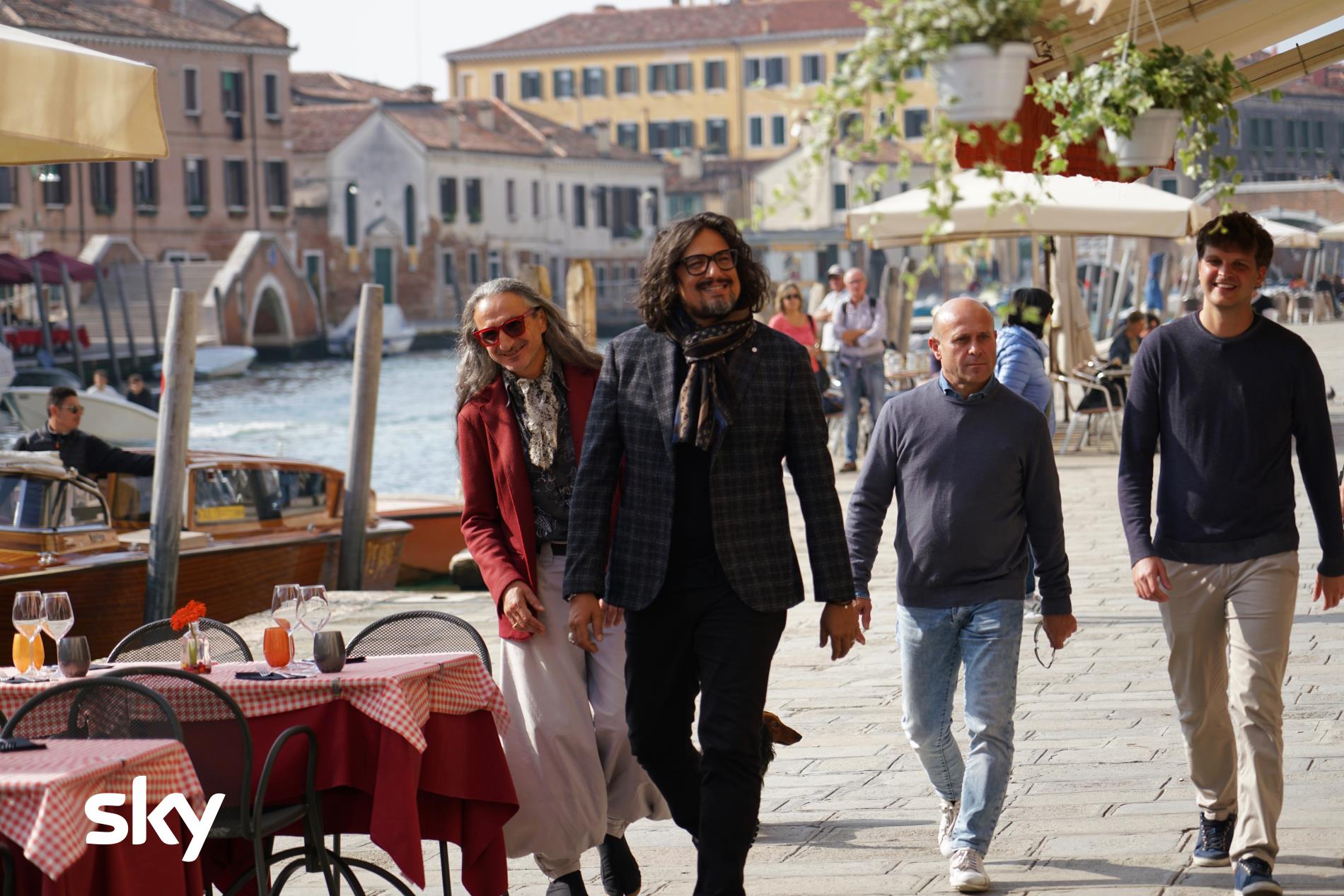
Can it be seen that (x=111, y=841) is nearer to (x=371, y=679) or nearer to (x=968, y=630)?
(x=371, y=679)

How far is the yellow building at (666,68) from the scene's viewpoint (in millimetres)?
90438

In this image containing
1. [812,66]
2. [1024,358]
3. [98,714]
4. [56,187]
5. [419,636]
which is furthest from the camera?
[812,66]

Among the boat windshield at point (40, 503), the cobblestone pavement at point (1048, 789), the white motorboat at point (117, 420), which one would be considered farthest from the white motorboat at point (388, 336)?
the cobblestone pavement at point (1048, 789)

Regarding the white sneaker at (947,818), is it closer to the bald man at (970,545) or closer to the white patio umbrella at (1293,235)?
the bald man at (970,545)

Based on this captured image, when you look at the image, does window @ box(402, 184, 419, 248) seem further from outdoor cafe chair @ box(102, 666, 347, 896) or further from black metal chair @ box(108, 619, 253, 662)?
outdoor cafe chair @ box(102, 666, 347, 896)

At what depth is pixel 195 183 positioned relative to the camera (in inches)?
2559

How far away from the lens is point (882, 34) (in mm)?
3465

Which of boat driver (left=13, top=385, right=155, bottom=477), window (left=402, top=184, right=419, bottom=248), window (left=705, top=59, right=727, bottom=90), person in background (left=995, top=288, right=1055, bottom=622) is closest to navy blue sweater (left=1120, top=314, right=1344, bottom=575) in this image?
person in background (left=995, top=288, right=1055, bottom=622)

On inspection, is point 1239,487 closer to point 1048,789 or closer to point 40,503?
point 1048,789

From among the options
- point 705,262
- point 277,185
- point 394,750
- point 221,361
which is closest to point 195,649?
point 394,750

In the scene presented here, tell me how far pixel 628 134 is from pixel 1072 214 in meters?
82.0

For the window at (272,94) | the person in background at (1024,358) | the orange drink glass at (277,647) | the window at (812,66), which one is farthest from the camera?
the window at (812,66)

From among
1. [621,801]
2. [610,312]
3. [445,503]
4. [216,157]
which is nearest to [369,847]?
[621,801]

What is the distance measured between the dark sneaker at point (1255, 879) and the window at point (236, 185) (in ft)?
209
